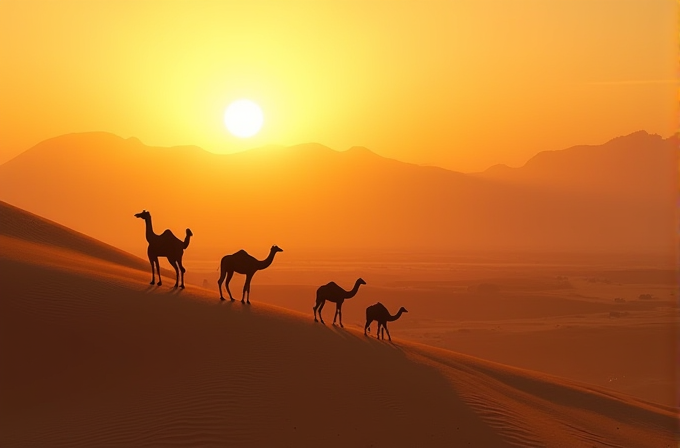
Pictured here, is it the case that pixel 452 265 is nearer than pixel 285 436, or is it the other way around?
pixel 285 436

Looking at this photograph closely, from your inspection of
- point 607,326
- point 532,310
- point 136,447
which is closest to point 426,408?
point 136,447

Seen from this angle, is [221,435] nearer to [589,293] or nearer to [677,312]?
[677,312]

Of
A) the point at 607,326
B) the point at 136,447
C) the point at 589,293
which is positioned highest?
the point at 589,293

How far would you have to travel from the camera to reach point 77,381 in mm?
16375

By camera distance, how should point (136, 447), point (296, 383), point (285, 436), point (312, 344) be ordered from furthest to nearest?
point (312, 344) → point (296, 383) → point (285, 436) → point (136, 447)

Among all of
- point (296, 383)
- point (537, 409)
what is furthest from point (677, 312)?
point (296, 383)

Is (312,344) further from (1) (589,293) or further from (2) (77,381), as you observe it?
(1) (589,293)

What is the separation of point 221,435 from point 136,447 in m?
1.48

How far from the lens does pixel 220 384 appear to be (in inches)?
629

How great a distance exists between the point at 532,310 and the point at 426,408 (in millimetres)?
77792

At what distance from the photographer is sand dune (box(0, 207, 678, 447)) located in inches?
572

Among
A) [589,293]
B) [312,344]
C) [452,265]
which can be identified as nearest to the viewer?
[312,344]

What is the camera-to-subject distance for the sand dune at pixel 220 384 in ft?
47.6

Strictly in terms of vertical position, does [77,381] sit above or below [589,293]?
below
